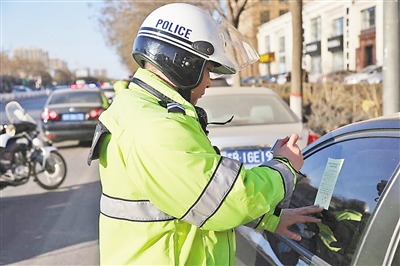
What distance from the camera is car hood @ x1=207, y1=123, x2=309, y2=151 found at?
18.8ft

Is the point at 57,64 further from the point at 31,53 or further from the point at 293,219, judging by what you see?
the point at 293,219

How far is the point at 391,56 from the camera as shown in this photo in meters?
5.14

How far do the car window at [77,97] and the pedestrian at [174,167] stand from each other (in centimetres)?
1183

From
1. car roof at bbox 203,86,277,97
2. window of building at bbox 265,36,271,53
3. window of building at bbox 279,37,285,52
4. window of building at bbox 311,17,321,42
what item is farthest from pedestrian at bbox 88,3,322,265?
window of building at bbox 265,36,271,53

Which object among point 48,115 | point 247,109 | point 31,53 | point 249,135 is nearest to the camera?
point 249,135

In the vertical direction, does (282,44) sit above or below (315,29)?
above

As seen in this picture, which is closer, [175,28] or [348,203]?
[175,28]

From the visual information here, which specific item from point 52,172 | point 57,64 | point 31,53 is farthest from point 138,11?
point 57,64

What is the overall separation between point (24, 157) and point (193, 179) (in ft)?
22.1

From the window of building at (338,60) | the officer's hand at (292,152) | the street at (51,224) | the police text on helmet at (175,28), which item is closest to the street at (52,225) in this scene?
the street at (51,224)

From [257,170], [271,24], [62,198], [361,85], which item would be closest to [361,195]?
[257,170]

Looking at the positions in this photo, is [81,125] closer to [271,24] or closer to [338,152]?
[338,152]

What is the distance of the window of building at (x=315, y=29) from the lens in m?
42.2

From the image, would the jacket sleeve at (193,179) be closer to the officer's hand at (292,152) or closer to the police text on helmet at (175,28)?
the officer's hand at (292,152)
